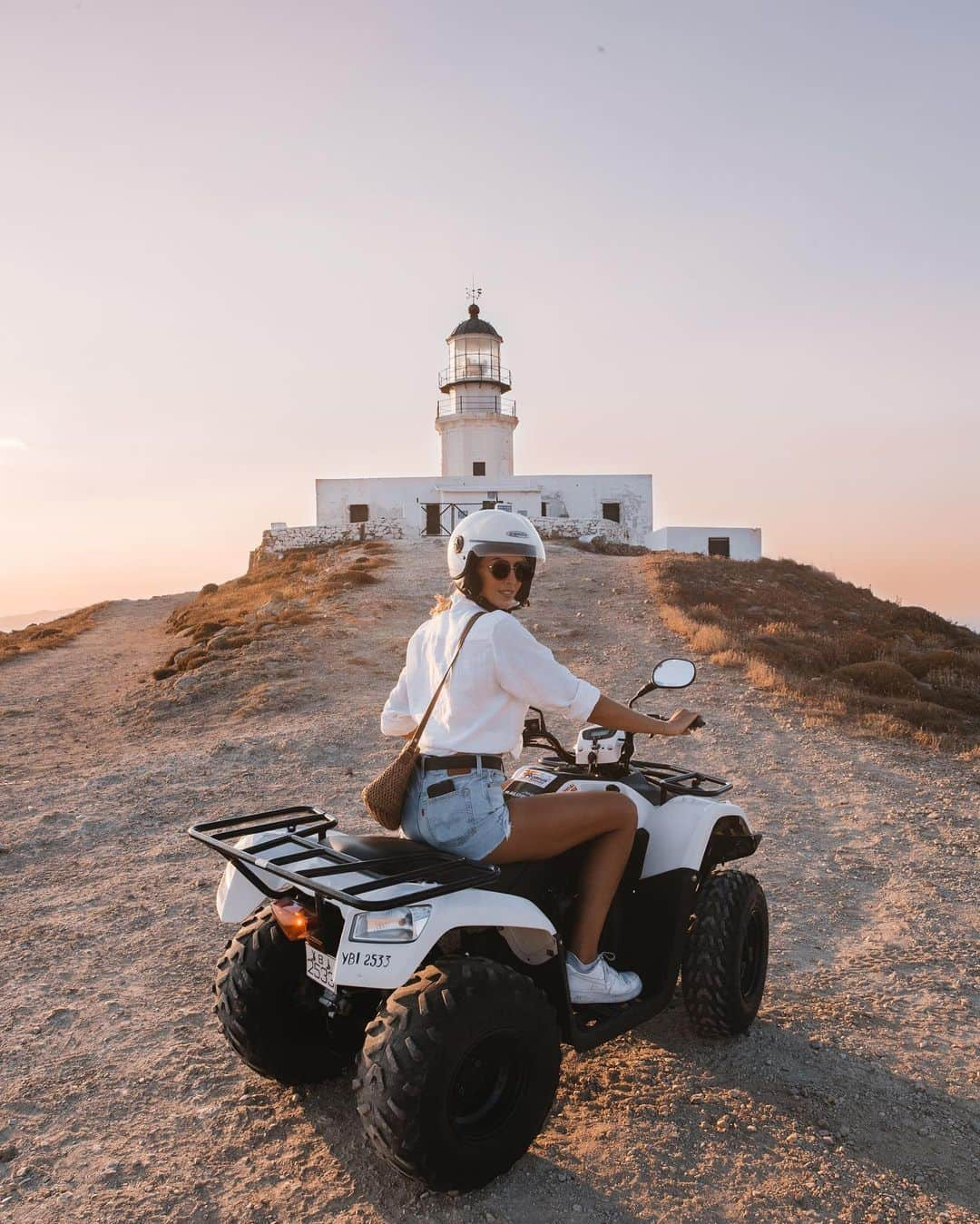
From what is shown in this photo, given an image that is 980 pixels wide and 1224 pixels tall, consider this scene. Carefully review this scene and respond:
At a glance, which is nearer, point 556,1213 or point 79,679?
point 556,1213

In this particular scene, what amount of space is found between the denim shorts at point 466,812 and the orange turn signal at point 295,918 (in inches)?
19.0

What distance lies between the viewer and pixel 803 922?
5.86 m

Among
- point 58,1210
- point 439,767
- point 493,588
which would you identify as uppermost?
point 493,588

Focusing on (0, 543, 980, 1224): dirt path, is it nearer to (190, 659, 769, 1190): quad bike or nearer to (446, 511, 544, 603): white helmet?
(190, 659, 769, 1190): quad bike

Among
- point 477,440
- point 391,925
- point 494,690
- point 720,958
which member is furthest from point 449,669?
point 477,440

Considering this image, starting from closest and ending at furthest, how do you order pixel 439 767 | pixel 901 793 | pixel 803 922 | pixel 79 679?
pixel 439 767
pixel 803 922
pixel 901 793
pixel 79 679

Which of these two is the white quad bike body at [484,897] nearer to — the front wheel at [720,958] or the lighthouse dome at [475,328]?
the front wheel at [720,958]

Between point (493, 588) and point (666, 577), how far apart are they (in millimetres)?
20730

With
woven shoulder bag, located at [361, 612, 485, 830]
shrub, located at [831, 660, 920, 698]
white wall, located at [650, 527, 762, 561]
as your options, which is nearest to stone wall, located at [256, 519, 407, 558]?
white wall, located at [650, 527, 762, 561]

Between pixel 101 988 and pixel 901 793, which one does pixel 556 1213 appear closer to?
pixel 101 988

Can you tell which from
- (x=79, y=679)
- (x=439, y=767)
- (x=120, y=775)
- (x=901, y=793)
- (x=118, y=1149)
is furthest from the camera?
(x=79, y=679)

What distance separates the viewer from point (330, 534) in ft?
147

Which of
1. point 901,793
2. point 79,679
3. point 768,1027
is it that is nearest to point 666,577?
point 79,679

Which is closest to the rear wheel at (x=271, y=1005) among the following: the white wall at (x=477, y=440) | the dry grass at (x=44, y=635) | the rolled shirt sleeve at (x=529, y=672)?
the rolled shirt sleeve at (x=529, y=672)
